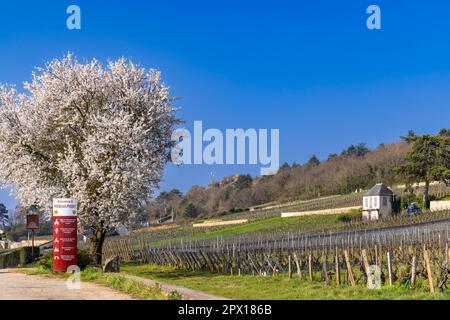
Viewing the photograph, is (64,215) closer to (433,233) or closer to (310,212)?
(433,233)

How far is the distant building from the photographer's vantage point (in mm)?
89188

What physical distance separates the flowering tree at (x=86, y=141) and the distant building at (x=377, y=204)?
57.6 meters

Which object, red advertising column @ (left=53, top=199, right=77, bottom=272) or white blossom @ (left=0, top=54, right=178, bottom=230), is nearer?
red advertising column @ (left=53, top=199, right=77, bottom=272)

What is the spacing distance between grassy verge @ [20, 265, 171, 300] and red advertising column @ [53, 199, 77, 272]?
76 cm

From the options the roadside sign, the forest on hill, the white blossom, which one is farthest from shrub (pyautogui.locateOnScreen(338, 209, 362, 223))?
the white blossom

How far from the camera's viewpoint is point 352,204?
104875 millimetres

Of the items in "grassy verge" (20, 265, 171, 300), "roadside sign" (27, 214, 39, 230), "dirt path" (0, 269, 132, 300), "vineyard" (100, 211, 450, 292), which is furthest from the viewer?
"roadside sign" (27, 214, 39, 230)

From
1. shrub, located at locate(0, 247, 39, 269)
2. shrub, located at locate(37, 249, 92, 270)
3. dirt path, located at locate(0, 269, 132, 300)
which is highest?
shrub, located at locate(37, 249, 92, 270)

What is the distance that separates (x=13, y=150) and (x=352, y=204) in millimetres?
77284

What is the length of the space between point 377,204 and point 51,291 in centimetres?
7302

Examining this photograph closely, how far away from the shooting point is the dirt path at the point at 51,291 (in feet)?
62.6

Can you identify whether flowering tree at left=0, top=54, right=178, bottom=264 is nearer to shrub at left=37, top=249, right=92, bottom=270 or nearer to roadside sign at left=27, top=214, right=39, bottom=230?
shrub at left=37, top=249, right=92, bottom=270

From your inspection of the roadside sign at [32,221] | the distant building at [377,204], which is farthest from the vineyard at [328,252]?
the roadside sign at [32,221]
